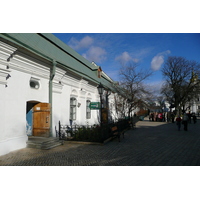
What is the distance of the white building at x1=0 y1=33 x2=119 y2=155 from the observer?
6.73 metres

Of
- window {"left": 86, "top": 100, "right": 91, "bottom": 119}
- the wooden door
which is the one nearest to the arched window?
window {"left": 86, "top": 100, "right": 91, "bottom": 119}

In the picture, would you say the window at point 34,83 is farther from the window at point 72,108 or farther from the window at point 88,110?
the window at point 88,110

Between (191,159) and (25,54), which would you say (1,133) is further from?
(191,159)

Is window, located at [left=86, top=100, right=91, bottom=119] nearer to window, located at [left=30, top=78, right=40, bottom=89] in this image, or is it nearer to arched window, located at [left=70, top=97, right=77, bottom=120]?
arched window, located at [left=70, top=97, right=77, bottom=120]

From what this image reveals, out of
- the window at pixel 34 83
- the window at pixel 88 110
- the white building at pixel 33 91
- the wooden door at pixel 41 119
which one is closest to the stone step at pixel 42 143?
the white building at pixel 33 91

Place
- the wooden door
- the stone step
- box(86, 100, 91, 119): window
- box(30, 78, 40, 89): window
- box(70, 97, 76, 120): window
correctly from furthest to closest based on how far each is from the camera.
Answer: box(86, 100, 91, 119): window
box(70, 97, 76, 120): window
the wooden door
box(30, 78, 40, 89): window
the stone step

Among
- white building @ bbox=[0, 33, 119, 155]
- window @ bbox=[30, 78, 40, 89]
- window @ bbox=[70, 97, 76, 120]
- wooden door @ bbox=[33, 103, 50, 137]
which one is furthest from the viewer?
window @ bbox=[70, 97, 76, 120]

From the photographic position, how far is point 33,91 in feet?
27.2

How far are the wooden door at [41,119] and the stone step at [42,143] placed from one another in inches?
16.0

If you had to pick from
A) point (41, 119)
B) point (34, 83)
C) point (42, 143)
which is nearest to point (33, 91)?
point (34, 83)

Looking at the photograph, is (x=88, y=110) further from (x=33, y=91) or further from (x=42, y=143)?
(x=42, y=143)

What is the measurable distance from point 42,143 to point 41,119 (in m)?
1.58

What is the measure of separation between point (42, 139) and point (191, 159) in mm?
6745

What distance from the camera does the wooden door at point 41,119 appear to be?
8781 millimetres
